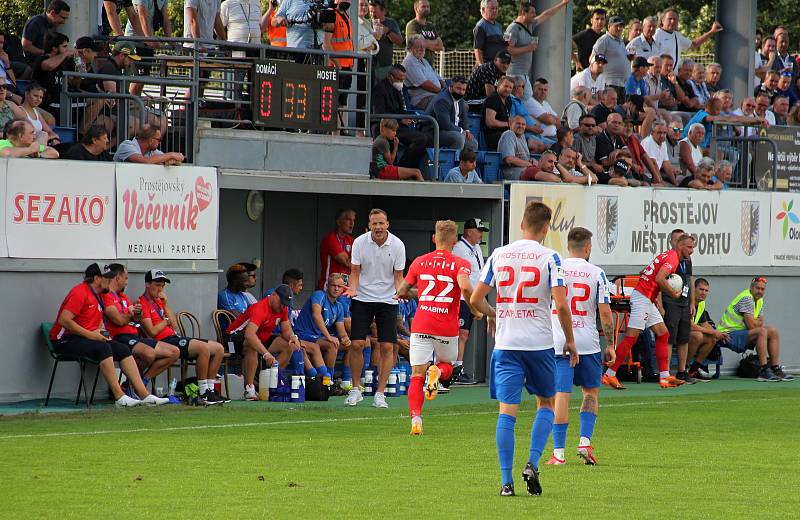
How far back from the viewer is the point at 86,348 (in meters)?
15.5

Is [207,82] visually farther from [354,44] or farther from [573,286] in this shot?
[573,286]

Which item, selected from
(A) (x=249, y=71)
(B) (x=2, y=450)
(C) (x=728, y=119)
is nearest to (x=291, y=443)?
(B) (x=2, y=450)

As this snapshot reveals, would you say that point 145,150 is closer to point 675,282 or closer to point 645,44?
point 675,282

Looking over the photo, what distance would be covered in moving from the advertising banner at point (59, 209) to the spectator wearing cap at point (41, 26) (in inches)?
88.6

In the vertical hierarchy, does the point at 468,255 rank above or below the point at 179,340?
above

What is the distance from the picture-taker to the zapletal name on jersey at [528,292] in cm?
1018

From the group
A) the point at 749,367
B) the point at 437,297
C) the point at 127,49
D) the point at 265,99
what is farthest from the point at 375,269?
the point at 749,367

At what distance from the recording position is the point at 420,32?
23188 mm

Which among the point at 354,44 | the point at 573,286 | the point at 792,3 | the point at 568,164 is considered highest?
the point at 792,3

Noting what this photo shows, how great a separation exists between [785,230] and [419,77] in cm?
728

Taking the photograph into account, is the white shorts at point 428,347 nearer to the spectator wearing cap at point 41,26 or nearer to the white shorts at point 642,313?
the spectator wearing cap at point 41,26

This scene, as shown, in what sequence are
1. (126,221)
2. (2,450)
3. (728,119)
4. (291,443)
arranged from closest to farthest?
(2,450)
(291,443)
(126,221)
(728,119)

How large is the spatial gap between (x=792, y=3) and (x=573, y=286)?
30.3 metres

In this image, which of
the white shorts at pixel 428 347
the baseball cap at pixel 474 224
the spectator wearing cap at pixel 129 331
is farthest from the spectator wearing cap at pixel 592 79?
the white shorts at pixel 428 347
